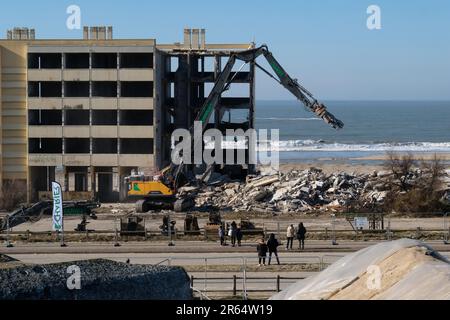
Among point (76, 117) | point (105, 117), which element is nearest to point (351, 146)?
point (105, 117)

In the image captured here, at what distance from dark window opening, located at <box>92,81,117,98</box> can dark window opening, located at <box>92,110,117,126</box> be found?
A: 3.67 feet

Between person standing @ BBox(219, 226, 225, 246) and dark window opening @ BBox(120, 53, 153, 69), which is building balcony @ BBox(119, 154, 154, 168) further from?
person standing @ BBox(219, 226, 225, 246)

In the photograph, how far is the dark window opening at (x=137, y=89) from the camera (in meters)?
59.1

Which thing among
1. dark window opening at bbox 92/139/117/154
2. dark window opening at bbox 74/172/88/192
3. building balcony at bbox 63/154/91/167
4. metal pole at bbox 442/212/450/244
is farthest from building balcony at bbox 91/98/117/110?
metal pole at bbox 442/212/450/244

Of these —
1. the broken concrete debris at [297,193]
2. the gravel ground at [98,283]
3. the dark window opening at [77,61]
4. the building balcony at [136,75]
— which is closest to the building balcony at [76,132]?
the dark window opening at [77,61]

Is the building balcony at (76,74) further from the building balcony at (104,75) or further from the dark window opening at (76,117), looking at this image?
the dark window opening at (76,117)

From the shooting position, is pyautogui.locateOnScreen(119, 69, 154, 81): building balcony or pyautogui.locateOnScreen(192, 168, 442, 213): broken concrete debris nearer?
pyautogui.locateOnScreen(192, 168, 442, 213): broken concrete debris

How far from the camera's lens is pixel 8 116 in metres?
59.7

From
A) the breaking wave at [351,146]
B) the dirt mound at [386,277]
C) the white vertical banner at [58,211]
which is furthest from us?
the breaking wave at [351,146]

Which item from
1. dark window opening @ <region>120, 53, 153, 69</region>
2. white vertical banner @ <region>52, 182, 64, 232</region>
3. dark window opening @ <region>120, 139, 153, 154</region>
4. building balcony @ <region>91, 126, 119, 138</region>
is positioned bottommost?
white vertical banner @ <region>52, 182, 64, 232</region>

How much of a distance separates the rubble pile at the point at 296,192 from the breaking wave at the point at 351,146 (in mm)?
53821

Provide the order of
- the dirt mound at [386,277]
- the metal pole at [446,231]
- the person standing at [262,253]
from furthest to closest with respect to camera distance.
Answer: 1. the metal pole at [446,231]
2. the person standing at [262,253]
3. the dirt mound at [386,277]

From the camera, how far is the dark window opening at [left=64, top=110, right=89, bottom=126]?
195 feet
